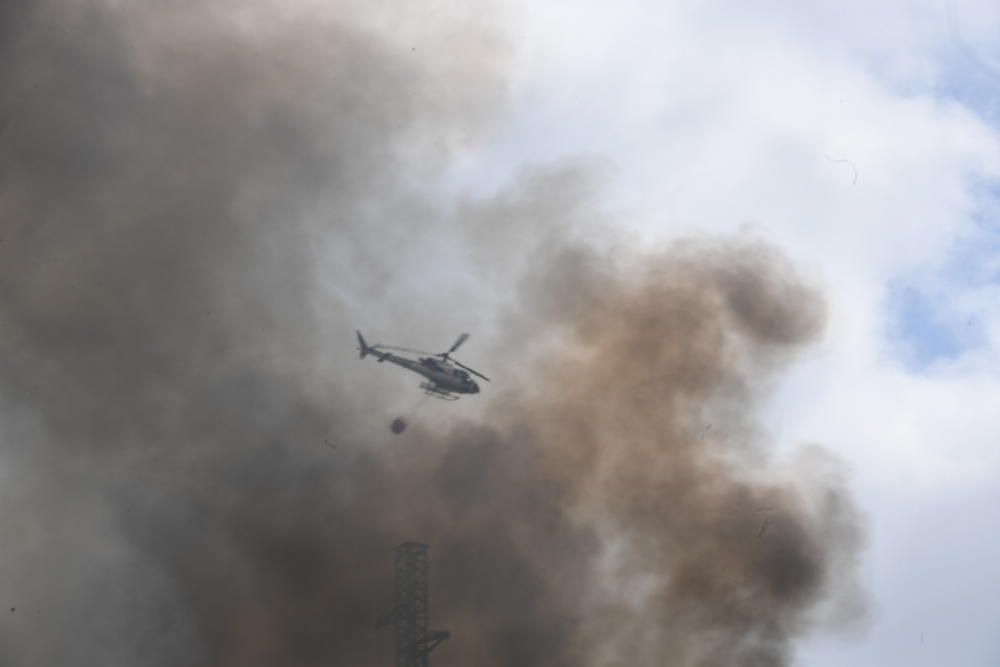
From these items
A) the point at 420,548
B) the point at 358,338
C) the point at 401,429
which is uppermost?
the point at 358,338

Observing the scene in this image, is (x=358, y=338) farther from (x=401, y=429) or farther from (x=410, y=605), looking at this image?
(x=410, y=605)

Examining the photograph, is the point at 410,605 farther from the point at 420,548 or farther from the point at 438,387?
the point at 438,387

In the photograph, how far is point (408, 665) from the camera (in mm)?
64312

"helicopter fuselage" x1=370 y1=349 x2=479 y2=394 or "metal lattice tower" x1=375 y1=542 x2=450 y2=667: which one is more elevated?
"helicopter fuselage" x1=370 y1=349 x2=479 y2=394

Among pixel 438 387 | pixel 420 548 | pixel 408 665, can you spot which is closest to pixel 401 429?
pixel 438 387

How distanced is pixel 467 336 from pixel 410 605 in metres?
20.1

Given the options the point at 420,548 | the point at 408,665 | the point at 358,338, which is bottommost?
the point at 408,665

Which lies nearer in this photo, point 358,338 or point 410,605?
point 410,605

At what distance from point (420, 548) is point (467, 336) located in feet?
54.6

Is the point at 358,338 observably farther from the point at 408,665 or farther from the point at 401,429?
the point at 408,665

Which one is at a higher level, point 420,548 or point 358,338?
point 358,338

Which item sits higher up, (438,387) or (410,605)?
(438,387)

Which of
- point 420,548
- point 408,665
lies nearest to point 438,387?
point 420,548

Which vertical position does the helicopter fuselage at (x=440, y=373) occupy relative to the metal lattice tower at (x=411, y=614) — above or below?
above
